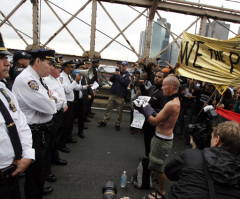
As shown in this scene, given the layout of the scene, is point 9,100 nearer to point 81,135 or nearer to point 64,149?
point 64,149

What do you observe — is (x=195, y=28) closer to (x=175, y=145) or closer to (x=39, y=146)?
(x=175, y=145)

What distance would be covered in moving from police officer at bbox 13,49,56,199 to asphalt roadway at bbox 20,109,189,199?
2.33ft

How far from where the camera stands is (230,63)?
400cm

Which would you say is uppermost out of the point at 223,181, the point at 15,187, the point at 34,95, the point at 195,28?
the point at 195,28

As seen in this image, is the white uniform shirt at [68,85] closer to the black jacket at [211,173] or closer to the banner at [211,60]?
the banner at [211,60]

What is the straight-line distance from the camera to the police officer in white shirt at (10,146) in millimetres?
1480

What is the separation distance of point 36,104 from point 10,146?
75 cm

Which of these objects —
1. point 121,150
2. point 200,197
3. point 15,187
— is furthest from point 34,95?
point 121,150

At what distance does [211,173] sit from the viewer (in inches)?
48.8

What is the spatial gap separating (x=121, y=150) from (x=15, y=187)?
10.5 ft

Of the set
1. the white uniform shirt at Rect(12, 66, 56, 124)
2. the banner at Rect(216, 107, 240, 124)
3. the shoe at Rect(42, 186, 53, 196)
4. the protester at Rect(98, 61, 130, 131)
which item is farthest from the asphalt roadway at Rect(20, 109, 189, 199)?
the banner at Rect(216, 107, 240, 124)

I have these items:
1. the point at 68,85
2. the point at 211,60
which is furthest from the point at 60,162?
the point at 211,60

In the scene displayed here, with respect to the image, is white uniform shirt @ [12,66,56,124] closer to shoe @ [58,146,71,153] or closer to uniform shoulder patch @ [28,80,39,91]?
uniform shoulder patch @ [28,80,39,91]

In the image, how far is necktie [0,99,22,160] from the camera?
1.49 meters
